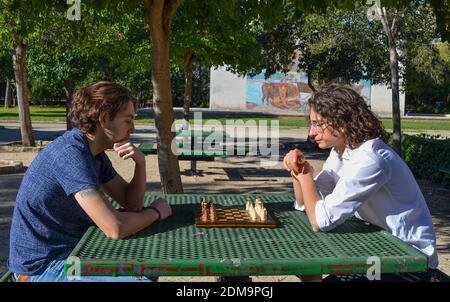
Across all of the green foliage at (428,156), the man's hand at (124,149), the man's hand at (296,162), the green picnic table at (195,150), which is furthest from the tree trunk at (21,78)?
the man's hand at (296,162)

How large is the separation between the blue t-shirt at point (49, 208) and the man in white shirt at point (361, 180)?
928 mm

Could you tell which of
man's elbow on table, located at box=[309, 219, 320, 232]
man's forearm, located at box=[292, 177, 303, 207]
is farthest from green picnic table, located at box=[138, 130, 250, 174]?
man's elbow on table, located at box=[309, 219, 320, 232]

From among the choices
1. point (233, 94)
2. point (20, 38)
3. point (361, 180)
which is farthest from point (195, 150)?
point (233, 94)

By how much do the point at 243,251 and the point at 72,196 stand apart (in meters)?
0.81

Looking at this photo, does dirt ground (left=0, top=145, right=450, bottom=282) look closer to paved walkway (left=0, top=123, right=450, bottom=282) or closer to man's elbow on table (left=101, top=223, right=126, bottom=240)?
paved walkway (left=0, top=123, right=450, bottom=282)

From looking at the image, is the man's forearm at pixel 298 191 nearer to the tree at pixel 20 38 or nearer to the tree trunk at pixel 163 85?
the tree trunk at pixel 163 85

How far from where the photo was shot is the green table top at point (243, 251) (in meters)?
2.24

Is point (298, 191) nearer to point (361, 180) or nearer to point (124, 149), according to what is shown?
point (361, 180)

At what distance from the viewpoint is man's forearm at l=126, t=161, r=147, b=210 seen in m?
3.28

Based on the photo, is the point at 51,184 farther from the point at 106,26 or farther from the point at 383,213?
the point at 106,26

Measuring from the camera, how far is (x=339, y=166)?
325 centimetres

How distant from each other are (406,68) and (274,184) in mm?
15476

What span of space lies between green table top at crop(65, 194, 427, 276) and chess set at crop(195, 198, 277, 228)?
0.04m
